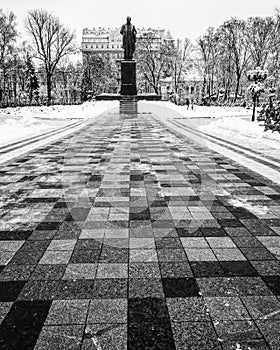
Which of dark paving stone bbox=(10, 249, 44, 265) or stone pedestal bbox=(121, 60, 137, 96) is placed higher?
stone pedestal bbox=(121, 60, 137, 96)

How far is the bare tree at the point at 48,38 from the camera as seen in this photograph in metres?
45.3

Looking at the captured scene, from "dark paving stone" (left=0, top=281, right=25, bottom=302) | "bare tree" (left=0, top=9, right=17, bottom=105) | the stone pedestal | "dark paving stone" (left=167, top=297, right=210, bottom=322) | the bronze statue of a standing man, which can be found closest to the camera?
"dark paving stone" (left=167, top=297, right=210, bottom=322)

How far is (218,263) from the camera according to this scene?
10.9ft

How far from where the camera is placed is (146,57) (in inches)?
2315

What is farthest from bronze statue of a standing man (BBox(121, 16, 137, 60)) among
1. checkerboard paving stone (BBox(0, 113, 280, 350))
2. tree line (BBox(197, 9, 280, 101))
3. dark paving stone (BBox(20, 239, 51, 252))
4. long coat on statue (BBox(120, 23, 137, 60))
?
dark paving stone (BBox(20, 239, 51, 252))

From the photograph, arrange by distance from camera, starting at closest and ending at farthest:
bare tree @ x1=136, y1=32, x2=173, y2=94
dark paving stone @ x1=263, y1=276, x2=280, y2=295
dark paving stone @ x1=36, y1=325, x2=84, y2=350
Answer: dark paving stone @ x1=36, y1=325, x2=84, y2=350
dark paving stone @ x1=263, y1=276, x2=280, y2=295
bare tree @ x1=136, y1=32, x2=173, y2=94

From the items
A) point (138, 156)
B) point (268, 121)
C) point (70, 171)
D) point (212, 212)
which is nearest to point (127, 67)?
point (268, 121)

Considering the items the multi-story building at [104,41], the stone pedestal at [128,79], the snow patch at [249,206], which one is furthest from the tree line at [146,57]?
the multi-story building at [104,41]

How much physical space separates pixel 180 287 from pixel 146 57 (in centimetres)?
5961

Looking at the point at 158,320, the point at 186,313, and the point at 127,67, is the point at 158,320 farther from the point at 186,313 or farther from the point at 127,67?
the point at 127,67

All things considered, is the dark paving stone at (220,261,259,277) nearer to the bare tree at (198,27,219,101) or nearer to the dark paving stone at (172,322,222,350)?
the dark paving stone at (172,322,222,350)

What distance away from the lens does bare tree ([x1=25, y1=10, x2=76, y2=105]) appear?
45.3m

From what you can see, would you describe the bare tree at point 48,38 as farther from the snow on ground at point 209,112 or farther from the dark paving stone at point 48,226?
the dark paving stone at point 48,226

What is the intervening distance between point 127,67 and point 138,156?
20.8 meters
